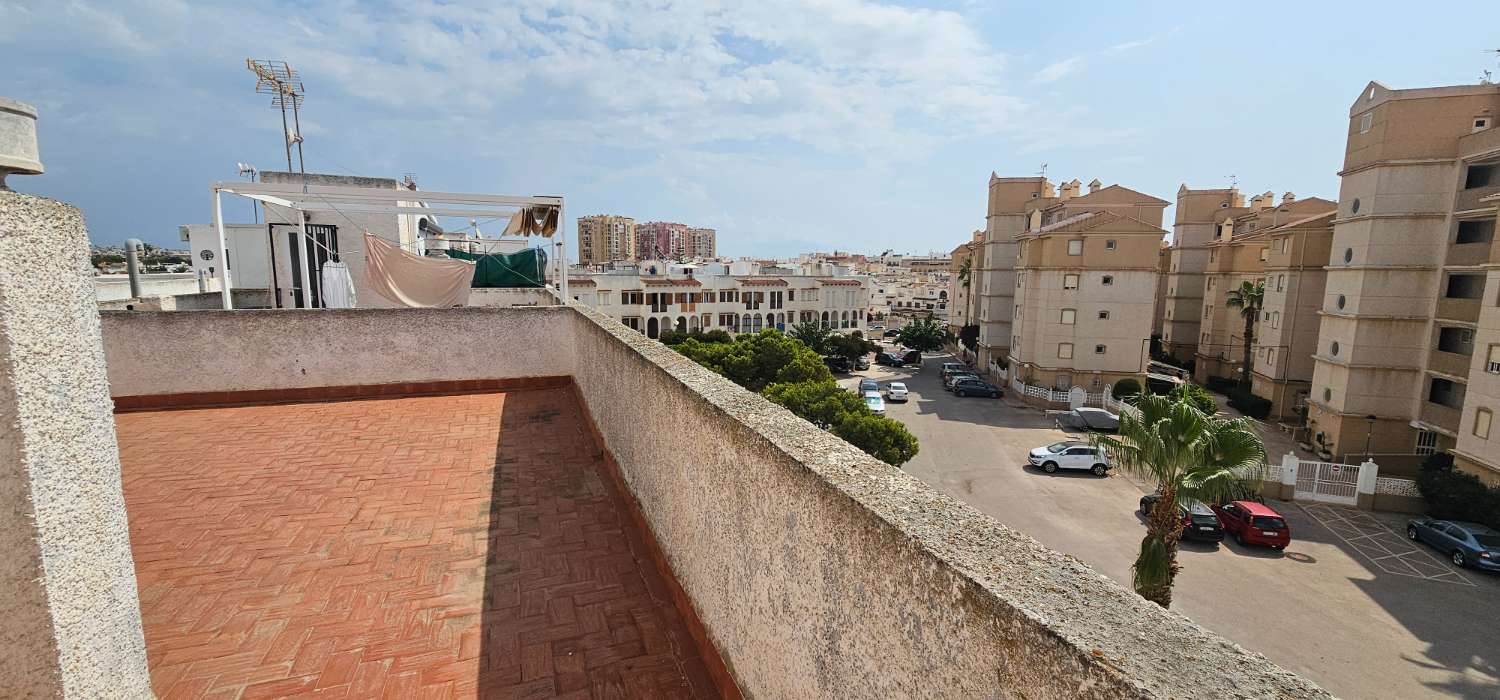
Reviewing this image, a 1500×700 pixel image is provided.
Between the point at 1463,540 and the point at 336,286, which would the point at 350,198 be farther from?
the point at 1463,540

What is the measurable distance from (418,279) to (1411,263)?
31.9 metres

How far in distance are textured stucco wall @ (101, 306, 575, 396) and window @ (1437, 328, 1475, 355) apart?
29597mm

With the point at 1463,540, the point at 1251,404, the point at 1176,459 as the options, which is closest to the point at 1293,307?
the point at 1251,404

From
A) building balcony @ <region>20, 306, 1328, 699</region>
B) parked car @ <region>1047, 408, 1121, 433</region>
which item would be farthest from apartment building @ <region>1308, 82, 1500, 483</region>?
building balcony @ <region>20, 306, 1328, 699</region>

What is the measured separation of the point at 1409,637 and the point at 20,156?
2154 centimetres

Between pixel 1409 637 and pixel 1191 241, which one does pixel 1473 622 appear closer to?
pixel 1409 637

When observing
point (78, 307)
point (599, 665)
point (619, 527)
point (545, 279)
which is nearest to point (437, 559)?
point (619, 527)

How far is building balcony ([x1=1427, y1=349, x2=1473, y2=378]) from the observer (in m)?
20.9

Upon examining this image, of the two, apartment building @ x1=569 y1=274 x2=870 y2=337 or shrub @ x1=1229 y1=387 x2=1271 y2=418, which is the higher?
apartment building @ x1=569 y1=274 x2=870 y2=337

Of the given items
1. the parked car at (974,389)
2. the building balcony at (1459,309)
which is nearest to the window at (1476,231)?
the building balcony at (1459,309)

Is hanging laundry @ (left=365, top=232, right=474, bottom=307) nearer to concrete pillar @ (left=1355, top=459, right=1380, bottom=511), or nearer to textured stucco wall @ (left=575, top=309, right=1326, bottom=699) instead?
textured stucco wall @ (left=575, top=309, right=1326, bottom=699)

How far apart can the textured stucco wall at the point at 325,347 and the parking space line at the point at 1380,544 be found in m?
22.1

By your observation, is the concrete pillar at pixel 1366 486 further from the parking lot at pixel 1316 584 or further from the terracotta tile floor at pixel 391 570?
the terracotta tile floor at pixel 391 570

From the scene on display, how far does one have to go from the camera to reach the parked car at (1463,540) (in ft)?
53.2
